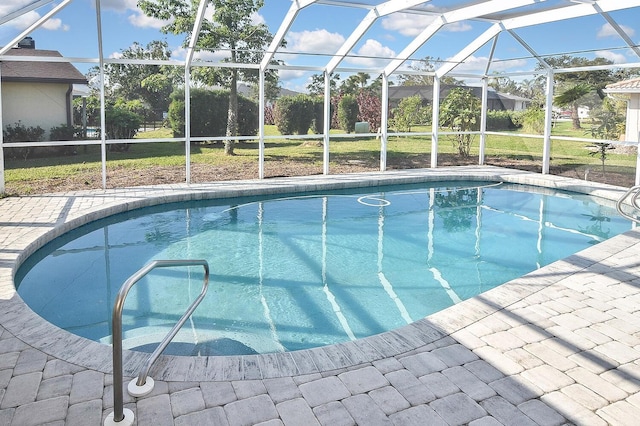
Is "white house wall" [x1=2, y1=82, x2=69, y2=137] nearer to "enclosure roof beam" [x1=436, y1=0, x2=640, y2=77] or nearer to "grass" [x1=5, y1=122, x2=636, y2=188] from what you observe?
"grass" [x1=5, y1=122, x2=636, y2=188]

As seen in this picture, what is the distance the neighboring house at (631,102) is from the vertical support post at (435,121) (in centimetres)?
413

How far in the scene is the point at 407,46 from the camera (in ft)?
41.8

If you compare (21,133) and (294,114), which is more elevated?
(294,114)

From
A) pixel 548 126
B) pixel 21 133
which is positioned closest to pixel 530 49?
pixel 548 126

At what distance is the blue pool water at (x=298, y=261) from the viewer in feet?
18.2

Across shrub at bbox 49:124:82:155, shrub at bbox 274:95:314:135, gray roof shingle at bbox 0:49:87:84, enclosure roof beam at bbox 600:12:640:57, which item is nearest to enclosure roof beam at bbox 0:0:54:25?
gray roof shingle at bbox 0:49:87:84

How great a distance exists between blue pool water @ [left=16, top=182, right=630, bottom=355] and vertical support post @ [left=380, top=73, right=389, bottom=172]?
2.31m

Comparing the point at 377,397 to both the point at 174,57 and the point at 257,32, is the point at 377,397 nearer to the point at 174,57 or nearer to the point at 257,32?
the point at 257,32

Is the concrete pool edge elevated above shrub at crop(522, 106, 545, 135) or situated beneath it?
situated beneath

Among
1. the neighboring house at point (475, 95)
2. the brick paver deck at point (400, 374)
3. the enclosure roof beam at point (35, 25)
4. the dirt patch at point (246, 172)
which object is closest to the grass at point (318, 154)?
the dirt patch at point (246, 172)

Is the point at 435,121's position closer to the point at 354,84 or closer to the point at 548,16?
the point at 354,84

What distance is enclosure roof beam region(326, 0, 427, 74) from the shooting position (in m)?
9.79

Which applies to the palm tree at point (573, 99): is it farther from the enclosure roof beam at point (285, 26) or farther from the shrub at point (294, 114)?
the enclosure roof beam at point (285, 26)

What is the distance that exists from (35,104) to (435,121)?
9.74 meters
